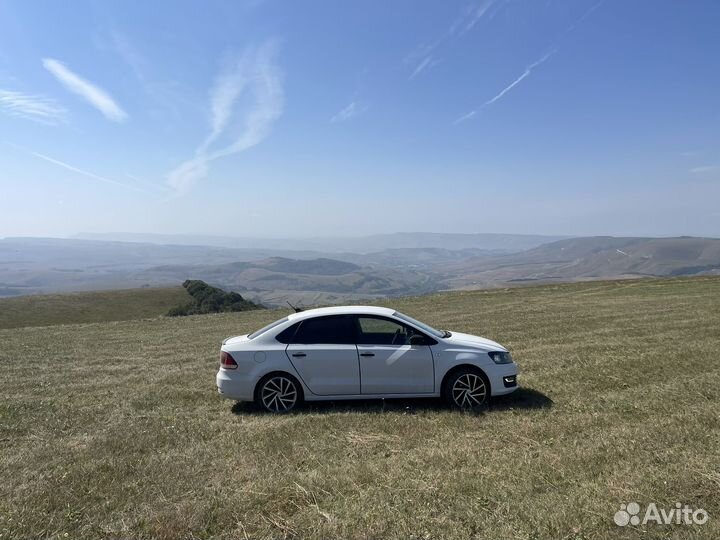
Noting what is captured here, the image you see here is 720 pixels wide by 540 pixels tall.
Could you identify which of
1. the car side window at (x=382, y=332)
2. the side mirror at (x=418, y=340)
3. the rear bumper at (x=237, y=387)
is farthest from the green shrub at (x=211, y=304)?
the side mirror at (x=418, y=340)

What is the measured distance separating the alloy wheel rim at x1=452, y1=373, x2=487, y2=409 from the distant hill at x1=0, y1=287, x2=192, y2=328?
5093cm

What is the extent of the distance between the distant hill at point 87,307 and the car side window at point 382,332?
49575 millimetres

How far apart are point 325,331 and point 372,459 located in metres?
2.94

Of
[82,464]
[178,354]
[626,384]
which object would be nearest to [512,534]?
[82,464]

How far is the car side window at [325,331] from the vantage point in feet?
27.7

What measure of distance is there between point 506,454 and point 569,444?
3.10 feet

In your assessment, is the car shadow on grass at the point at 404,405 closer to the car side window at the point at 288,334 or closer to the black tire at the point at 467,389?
the black tire at the point at 467,389

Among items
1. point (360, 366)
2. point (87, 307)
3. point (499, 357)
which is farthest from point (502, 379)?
point (87, 307)

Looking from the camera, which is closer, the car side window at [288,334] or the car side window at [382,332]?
the car side window at [382,332]

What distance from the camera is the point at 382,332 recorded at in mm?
8531

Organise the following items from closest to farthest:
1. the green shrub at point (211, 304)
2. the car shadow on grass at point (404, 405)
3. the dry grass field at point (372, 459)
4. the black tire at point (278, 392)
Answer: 1. the dry grass field at point (372, 459)
2. the car shadow on grass at point (404, 405)
3. the black tire at point (278, 392)
4. the green shrub at point (211, 304)

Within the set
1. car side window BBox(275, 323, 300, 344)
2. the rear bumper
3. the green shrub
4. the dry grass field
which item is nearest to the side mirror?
the dry grass field

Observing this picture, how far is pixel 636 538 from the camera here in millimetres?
4086

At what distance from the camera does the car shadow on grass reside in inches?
320
